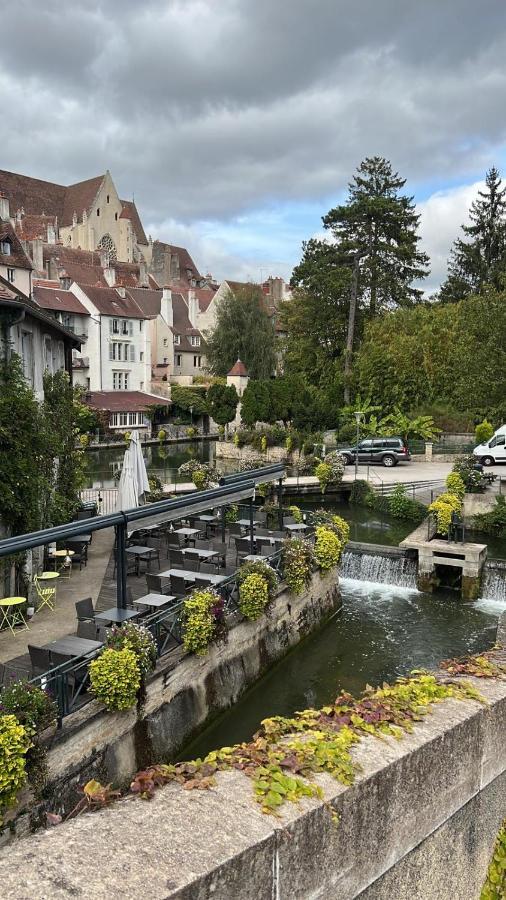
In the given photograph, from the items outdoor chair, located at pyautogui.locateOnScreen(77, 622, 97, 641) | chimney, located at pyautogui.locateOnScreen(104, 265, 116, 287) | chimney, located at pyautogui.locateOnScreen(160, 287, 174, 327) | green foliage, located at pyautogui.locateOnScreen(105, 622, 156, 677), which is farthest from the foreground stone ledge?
chimney, located at pyautogui.locateOnScreen(160, 287, 174, 327)

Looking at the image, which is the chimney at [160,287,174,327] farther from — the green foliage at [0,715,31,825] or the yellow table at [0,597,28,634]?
the green foliage at [0,715,31,825]

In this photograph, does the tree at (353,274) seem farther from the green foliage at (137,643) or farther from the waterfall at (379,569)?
the green foliage at (137,643)

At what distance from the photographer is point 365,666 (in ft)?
47.8

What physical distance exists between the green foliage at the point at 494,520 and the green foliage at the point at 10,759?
22.2 metres

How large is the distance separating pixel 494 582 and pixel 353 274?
131 ft

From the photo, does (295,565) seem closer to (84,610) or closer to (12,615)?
(84,610)

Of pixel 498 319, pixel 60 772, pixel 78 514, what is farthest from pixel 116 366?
pixel 60 772

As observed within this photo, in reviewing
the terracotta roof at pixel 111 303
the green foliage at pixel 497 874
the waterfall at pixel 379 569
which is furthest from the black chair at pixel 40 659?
the terracotta roof at pixel 111 303

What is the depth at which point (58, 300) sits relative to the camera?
56.7m

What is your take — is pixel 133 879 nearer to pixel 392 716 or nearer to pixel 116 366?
pixel 392 716

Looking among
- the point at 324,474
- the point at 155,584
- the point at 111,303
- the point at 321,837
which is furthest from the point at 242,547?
the point at 111,303

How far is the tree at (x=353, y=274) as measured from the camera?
54.9m

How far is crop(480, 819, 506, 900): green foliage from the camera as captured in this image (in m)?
5.09

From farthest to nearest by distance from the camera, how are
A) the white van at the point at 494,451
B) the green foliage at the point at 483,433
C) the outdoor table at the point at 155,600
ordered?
the green foliage at the point at 483,433 < the white van at the point at 494,451 < the outdoor table at the point at 155,600
